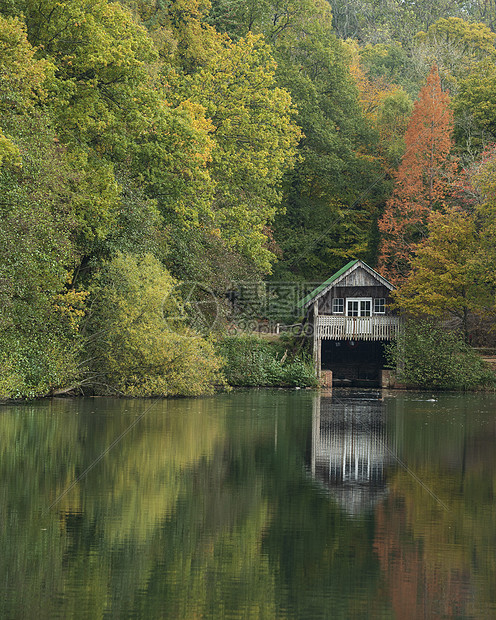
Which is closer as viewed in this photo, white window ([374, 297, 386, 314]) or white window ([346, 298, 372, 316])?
white window ([374, 297, 386, 314])

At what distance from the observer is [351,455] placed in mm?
18719

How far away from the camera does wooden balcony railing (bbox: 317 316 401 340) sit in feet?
167

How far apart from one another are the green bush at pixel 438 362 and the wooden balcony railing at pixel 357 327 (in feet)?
6.79

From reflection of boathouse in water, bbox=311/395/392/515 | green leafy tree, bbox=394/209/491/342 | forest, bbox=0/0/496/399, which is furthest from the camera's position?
green leafy tree, bbox=394/209/491/342

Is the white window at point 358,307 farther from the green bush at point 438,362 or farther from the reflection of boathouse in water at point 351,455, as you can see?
the reflection of boathouse in water at point 351,455

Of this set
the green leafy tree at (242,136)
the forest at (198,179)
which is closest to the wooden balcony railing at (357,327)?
the forest at (198,179)

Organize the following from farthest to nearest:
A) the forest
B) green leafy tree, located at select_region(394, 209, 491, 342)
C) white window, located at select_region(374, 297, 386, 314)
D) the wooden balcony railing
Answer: white window, located at select_region(374, 297, 386, 314) → the wooden balcony railing → green leafy tree, located at select_region(394, 209, 491, 342) → the forest

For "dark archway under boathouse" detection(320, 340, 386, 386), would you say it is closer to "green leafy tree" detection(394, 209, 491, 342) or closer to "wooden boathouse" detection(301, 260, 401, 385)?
"wooden boathouse" detection(301, 260, 401, 385)

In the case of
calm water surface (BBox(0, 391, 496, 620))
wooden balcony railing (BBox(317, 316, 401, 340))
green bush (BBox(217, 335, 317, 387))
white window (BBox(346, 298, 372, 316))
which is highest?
white window (BBox(346, 298, 372, 316))

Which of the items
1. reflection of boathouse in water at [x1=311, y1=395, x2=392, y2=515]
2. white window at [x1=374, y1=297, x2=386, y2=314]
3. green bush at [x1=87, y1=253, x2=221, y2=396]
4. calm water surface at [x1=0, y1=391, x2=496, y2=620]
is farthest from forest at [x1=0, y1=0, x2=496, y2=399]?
calm water surface at [x1=0, y1=391, x2=496, y2=620]

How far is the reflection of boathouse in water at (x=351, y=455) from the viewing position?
13.9 metres

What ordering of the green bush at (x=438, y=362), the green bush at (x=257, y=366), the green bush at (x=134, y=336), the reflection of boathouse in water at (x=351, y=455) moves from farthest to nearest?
the green bush at (x=438, y=362) < the green bush at (x=257, y=366) < the green bush at (x=134, y=336) < the reflection of boathouse in water at (x=351, y=455)

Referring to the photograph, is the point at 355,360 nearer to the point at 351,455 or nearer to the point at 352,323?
the point at 352,323

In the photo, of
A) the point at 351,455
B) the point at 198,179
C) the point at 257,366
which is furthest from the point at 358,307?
the point at 351,455
